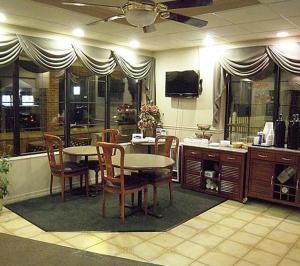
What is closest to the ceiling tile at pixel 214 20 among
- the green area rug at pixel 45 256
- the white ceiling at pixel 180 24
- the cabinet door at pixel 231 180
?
the white ceiling at pixel 180 24

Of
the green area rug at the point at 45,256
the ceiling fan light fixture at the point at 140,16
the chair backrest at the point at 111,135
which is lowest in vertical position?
the green area rug at the point at 45,256

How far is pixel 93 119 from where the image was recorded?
19.3ft

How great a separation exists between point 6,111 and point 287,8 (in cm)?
392

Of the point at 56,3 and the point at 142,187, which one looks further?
the point at 142,187

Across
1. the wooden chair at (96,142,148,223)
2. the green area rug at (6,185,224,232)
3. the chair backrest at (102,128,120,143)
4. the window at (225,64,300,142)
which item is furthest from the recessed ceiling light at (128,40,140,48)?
the green area rug at (6,185,224,232)

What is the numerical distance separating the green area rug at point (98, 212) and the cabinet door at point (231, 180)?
168 mm

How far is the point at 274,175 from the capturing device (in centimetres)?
453

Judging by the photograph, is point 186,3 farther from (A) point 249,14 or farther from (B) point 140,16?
(A) point 249,14

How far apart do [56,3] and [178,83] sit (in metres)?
3.12

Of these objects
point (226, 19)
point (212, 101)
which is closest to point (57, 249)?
point (226, 19)

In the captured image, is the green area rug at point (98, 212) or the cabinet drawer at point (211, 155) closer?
the green area rug at point (98, 212)

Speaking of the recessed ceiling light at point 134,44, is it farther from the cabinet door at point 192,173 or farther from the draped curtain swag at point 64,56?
the cabinet door at point 192,173

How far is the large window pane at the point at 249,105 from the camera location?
5219 mm

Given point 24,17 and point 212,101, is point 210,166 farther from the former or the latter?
point 24,17
